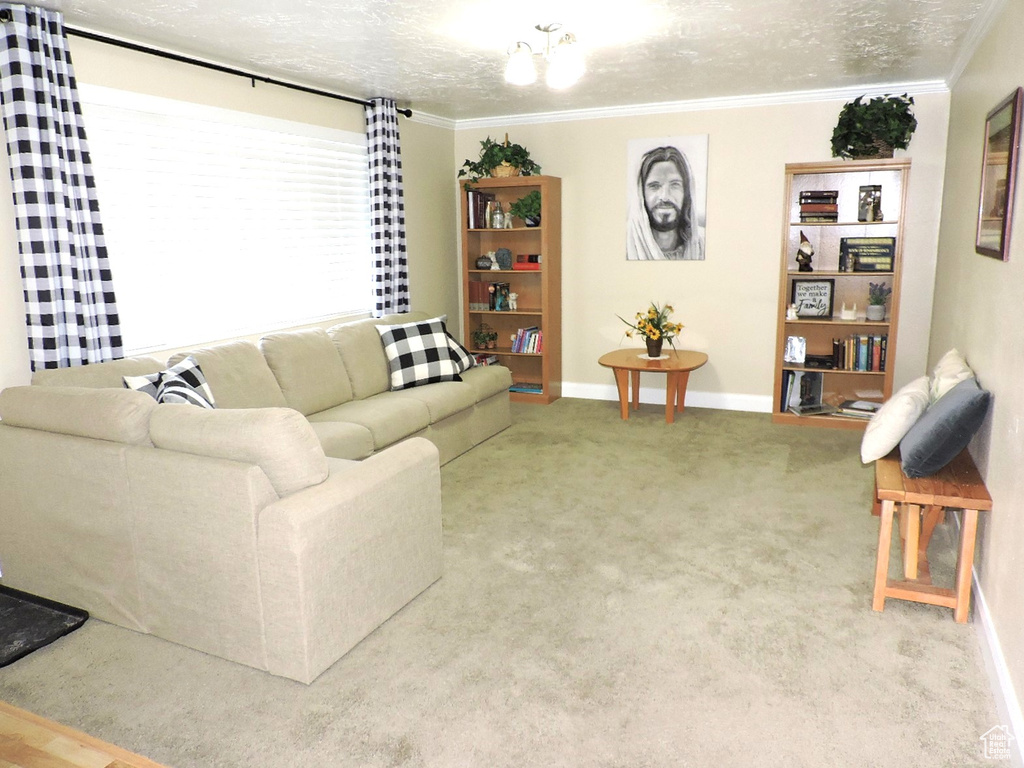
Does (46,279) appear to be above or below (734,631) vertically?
above

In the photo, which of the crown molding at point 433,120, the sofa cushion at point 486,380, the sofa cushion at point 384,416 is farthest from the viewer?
the crown molding at point 433,120

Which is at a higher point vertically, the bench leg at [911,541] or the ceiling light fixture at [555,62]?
the ceiling light fixture at [555,62]

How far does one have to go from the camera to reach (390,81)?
483cm

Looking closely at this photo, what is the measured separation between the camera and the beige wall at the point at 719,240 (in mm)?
5375

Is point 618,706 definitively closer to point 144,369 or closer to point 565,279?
point 144,369

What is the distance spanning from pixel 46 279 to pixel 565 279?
158 inches

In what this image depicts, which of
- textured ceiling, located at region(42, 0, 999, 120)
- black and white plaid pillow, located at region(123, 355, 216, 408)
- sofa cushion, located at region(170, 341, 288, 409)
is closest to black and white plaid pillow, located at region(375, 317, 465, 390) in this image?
sofa cushion, located at region(170, 341, 288, 409)

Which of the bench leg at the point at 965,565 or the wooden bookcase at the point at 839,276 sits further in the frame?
the wooden bookcase at the point at 839,276

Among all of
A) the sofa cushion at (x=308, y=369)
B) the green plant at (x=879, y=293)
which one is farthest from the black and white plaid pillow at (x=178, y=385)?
the green plant at (x=879, y=293)

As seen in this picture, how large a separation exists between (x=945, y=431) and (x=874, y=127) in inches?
117

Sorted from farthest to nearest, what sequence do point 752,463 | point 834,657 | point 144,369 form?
point 752,463, point 144,369, point 834,657

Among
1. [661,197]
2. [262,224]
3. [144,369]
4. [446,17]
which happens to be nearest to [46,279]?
[144,369]

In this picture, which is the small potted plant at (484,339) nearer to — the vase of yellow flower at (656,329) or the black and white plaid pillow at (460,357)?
the black and white plaid pillow at (460,357)

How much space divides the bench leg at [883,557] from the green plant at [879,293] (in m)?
3.02
